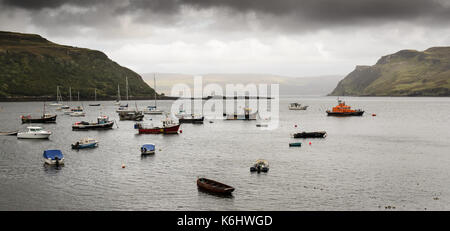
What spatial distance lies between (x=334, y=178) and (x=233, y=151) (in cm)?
3199

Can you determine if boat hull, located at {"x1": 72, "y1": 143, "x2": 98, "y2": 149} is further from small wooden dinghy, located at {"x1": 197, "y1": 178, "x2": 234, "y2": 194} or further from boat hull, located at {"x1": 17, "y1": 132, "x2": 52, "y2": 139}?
small wooden dinghy, located at {"x1": 197, "y1": 178, "x2": 234, "y2": 194}

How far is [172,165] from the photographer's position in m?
68.8

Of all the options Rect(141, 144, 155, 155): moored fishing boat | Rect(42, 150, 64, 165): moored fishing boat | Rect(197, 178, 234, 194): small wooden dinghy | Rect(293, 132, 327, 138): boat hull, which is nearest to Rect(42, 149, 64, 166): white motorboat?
Rect(42, 150, 64, 165): moored fishing boat

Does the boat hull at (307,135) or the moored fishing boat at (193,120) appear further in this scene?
the moored fishing boat at (193,120)

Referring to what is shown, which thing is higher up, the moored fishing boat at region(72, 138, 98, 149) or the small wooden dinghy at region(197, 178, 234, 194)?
the moored fishing boat at region(72, 138, 98, 149)

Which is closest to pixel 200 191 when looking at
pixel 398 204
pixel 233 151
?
pixel 398 204

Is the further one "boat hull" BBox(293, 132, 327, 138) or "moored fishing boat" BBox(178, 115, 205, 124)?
"moored fishing boat" BBox(178, 115, 205, 124)

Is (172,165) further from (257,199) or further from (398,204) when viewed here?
(398,204)

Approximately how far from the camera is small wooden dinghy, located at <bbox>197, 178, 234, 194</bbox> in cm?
4784

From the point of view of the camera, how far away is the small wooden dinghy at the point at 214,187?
47844 mm

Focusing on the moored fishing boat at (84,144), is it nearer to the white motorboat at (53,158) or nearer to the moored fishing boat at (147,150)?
the moored fishing boat at (147,150)

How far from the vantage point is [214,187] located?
48.6 metres

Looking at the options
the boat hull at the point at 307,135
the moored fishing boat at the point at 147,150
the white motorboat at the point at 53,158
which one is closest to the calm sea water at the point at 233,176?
the moored fishing boat at the point at 147,150
